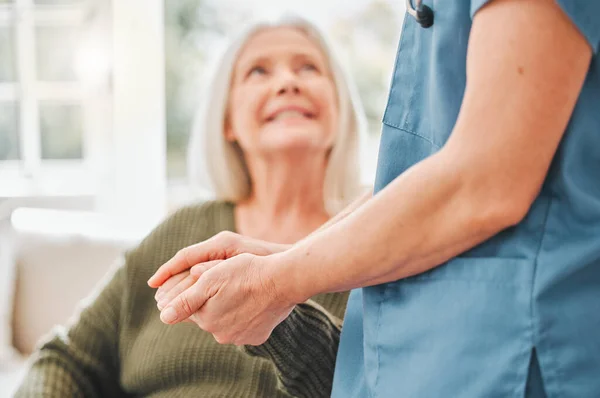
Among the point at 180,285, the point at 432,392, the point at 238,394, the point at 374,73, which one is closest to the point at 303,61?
the point at 238,394

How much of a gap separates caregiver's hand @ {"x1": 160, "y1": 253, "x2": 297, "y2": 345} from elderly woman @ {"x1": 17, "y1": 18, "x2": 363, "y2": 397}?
2.17 feet

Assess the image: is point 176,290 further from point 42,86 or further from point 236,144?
point 42,86

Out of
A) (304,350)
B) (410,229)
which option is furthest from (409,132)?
(304,350)

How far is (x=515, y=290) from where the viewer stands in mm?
646

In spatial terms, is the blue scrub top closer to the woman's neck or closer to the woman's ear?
the woman's neck

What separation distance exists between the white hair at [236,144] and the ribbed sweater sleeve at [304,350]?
2.25ft

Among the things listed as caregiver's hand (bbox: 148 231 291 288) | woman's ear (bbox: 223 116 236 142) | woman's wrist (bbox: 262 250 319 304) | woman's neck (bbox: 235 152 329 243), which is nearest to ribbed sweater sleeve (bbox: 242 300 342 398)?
caregiver's hand (bbox: 148 231 291 288)

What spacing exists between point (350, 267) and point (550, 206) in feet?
0.62

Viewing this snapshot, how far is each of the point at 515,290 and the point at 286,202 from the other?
117 cm

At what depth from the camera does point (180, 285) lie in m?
0.94

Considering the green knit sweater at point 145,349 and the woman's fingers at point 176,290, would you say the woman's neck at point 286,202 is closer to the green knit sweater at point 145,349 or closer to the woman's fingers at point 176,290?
the green knit sweater at point 145,349

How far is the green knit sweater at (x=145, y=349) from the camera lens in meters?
1.50

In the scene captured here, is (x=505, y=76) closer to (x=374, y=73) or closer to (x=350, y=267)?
(x=350, y=267)

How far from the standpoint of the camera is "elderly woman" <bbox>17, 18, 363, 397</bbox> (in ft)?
5.07
